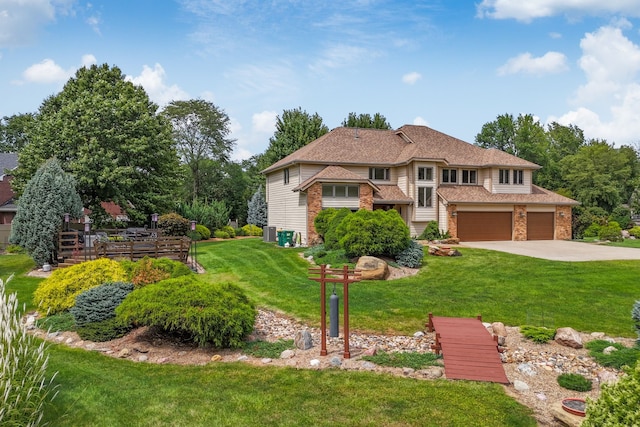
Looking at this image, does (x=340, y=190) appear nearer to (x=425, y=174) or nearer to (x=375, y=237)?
(x=425, y=174)

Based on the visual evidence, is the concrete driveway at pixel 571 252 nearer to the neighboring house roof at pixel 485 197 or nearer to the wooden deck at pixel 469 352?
the neighboring house roof at pixel 485 197

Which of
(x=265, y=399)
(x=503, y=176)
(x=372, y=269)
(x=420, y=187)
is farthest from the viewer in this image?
(x=503, y=176)

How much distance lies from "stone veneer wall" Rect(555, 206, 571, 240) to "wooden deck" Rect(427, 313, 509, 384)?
2540cm

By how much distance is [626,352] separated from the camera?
25.5 ft

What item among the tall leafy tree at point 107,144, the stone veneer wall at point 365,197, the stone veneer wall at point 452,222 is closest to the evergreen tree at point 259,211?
the tall leafy tree at point 107,144

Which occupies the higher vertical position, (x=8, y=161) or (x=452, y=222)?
(x=8, y=161)

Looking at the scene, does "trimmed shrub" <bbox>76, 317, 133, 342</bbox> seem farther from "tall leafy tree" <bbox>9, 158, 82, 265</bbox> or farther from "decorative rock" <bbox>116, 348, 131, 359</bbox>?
"tall leafy tree" <bbox>9, 158, 82, 265</bbox>

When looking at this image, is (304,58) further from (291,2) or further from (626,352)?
(626,352)

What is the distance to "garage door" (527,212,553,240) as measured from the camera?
2955cm

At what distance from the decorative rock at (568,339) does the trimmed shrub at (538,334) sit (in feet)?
0.48

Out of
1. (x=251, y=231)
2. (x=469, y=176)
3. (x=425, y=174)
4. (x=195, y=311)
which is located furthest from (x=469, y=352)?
(x=251, y=231)

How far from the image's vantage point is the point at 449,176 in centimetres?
2998

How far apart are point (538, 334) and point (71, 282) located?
11050 mm

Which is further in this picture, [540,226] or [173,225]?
[540,226]
